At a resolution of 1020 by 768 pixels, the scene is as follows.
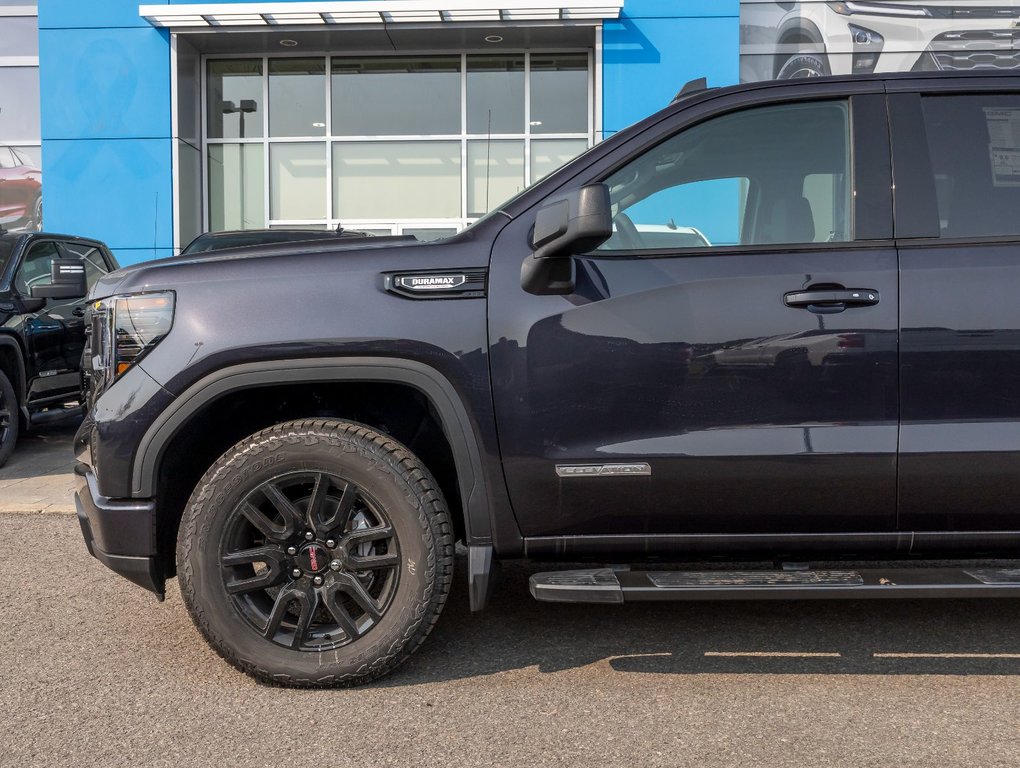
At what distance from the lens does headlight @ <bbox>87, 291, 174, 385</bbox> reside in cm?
306

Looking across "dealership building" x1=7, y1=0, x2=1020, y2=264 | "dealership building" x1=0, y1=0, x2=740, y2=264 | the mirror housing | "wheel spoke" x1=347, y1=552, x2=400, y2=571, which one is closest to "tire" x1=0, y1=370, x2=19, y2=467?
"wheel spoke" x1=347, y1=552, x2=400, y2=571

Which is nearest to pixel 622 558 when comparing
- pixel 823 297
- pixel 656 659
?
pixel 656 659

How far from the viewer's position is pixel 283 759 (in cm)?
263

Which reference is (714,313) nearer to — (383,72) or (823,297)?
(823,297)

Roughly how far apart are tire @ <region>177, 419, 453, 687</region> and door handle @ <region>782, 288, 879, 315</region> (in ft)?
4.11

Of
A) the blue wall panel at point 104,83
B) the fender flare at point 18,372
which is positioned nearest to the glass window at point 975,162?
the fender flare at point 18,372

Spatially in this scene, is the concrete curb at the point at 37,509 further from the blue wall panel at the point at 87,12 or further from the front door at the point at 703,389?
the blue wall panel at the point at 87,12

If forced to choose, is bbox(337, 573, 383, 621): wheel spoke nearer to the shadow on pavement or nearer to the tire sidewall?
the tire sidewall

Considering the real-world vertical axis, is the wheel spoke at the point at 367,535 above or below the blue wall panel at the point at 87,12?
below

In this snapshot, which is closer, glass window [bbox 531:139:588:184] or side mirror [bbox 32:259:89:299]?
side mirror [bbox 32:259:89:299]

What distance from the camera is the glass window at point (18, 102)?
15.9 m

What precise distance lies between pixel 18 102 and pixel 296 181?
15.8 ft

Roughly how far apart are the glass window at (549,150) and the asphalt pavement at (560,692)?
11797mm

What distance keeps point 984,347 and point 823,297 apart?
19.7 inches
